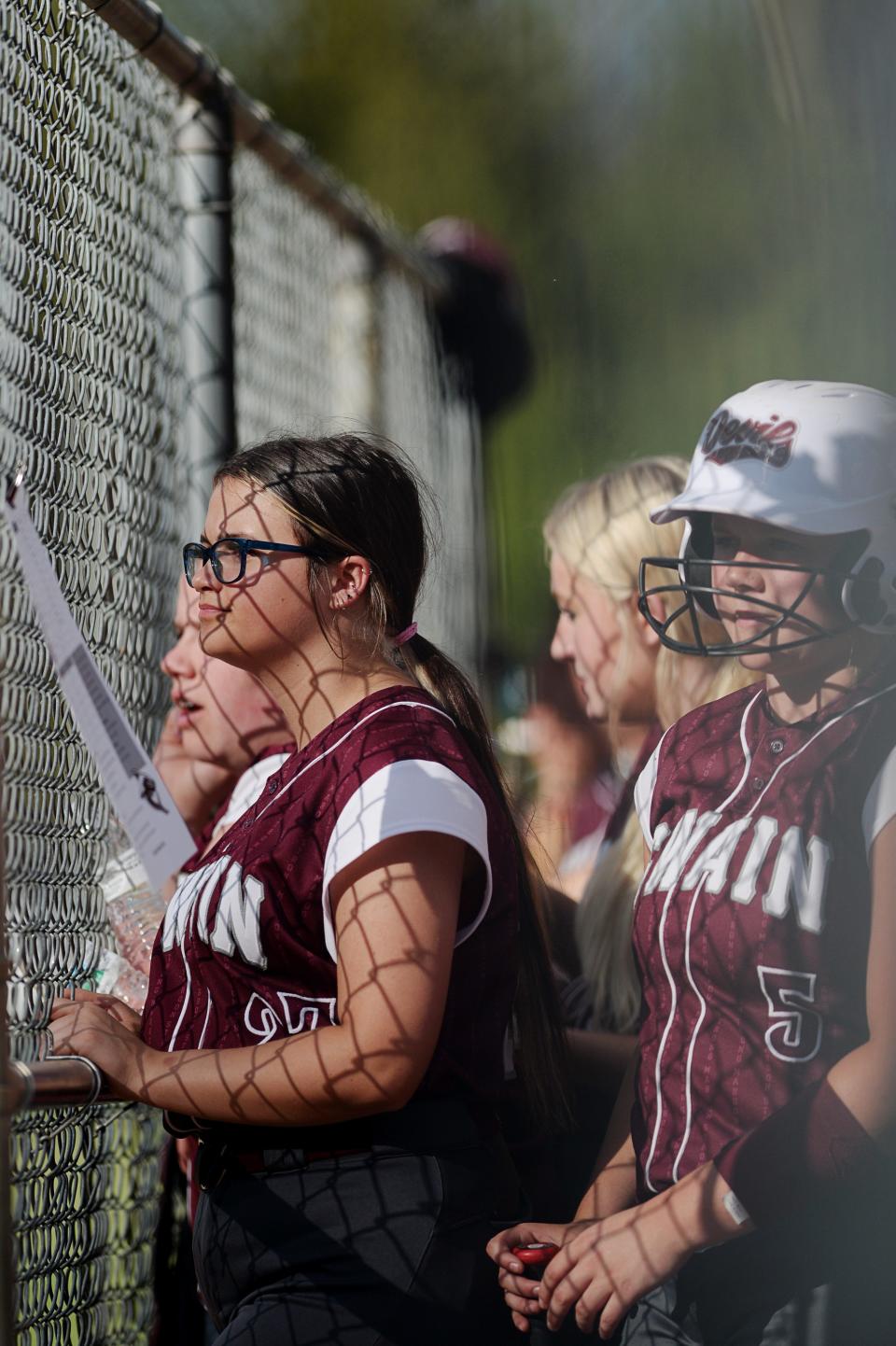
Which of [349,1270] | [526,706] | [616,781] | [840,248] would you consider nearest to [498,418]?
[526,706]

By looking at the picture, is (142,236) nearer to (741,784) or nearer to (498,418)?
(498,418)

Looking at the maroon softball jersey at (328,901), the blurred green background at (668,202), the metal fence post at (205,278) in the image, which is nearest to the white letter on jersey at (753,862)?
the maroon softball jersey at (328,901)

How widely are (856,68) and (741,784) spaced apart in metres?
0.74

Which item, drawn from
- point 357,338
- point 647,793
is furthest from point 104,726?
point 357,338

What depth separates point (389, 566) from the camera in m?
1.76

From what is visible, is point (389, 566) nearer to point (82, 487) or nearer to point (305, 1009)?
point (305, 1009)

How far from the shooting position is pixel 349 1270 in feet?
4.87

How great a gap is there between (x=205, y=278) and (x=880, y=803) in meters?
2.02

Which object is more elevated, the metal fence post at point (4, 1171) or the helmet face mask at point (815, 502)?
the helmet face mask at point (815, 502)

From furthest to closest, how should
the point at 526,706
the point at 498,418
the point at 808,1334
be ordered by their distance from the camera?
the point at 498,418
the point at 526,706
the point at 808,1334

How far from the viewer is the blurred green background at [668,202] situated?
1490 mm

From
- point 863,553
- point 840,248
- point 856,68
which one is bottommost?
point 863,553

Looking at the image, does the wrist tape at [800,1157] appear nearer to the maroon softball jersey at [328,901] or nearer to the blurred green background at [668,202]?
the maroon softball jersey at [328,901]

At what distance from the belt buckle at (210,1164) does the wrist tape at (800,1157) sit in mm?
540
